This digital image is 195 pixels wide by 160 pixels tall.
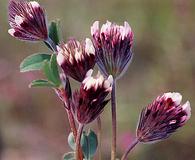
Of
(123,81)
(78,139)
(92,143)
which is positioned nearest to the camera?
(78,139)

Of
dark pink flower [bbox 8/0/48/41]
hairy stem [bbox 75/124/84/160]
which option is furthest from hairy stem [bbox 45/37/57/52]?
hairy stem [bbox 75/124/84/160]

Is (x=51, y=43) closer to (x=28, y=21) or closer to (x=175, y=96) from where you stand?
(x=28, y=21)

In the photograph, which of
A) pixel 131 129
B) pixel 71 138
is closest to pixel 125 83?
pixel 131 129

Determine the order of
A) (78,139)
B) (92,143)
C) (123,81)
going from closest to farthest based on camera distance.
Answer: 1. (78,139)
2. (92,143)
3. (123,81)

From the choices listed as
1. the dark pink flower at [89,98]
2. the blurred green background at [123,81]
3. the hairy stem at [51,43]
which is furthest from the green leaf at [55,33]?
the blurred green background at [123,81]

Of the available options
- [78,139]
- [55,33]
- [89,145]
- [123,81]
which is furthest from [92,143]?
[123,81]

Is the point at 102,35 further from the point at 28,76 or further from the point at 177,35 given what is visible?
the point at 28,76

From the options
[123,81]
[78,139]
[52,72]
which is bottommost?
[123,81]
